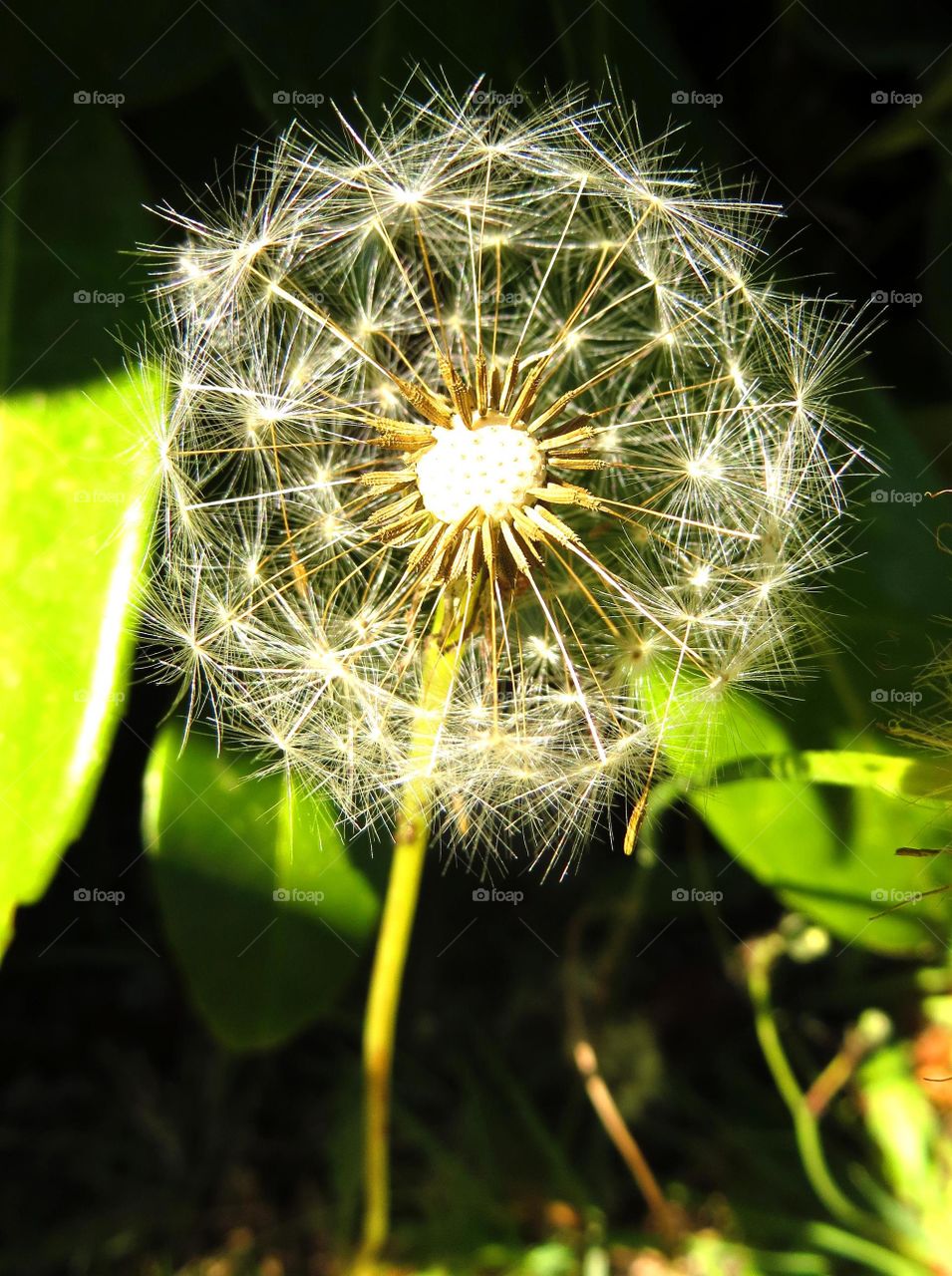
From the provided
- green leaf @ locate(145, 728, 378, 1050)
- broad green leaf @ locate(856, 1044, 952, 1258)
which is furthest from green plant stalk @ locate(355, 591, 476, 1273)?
broad green leaf @ locate(856, 1044, 952, 1258)

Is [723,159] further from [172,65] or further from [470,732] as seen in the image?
[470,732]

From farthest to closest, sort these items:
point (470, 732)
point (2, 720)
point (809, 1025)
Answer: point (809, 1025) < point (2, 720) < point (470, 732)

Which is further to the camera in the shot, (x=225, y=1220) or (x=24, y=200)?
(x=225, y=1220)

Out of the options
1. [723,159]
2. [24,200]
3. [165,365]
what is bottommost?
[165,365]

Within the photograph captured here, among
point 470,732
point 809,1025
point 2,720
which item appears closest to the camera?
point 470,732

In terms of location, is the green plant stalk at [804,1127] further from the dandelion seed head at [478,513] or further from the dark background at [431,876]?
the dandelion seed head at [478,513]

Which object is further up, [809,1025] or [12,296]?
[12,296]

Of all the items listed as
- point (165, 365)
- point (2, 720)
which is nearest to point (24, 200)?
point (165, 365)

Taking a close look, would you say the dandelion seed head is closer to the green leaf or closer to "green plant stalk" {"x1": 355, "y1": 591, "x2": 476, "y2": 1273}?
"green plant stalk" {"x1": 355, "y1": 591, "x2": 476, "y2": 1273}

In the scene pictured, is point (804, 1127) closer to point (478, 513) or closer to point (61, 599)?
point (478, 513)
